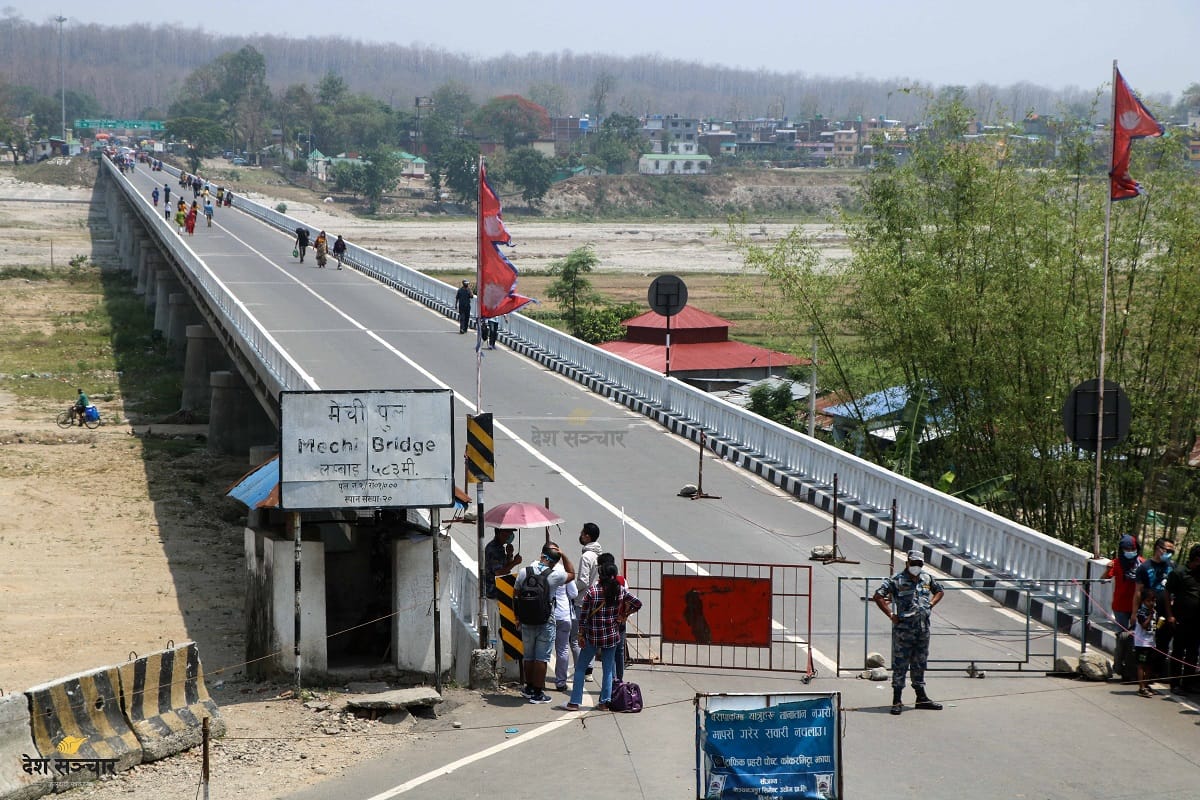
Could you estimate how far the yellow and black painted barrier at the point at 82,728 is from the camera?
421 inches

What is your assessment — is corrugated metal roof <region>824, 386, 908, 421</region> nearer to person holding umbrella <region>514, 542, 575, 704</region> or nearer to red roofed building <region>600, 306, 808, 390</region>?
red roofed building <region>600, 306, 808, 390</region>

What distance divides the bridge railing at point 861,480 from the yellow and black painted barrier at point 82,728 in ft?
27.3

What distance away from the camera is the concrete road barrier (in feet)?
33.7

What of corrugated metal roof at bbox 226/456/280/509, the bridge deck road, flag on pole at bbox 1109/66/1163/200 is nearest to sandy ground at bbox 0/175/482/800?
the bridge deck road

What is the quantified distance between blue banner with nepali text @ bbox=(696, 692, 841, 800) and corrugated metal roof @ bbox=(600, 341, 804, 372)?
28.7 metres

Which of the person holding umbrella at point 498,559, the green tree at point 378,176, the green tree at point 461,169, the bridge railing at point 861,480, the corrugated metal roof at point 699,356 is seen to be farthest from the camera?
the green tree at point 461,169

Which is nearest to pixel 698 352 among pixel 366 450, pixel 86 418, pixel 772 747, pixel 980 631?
pixel 86 418

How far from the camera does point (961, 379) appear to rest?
70.4ft

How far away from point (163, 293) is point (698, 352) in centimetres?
2700

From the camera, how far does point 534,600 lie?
12.2 metres

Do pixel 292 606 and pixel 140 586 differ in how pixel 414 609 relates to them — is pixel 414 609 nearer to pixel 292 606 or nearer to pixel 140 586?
pixel 292 606

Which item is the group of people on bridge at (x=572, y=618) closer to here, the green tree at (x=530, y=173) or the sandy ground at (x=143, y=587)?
the sandy ground at (x=143, y=587)

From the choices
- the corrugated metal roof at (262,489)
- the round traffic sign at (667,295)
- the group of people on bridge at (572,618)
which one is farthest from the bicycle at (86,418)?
the group of people on bridge at (572,618)

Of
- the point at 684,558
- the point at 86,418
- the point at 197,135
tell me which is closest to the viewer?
the point at 684,558
